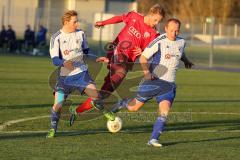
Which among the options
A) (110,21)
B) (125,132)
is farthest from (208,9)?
(125,132)

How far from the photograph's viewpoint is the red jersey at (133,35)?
1256 centimetres

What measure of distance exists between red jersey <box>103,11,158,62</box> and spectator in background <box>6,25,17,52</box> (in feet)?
98.3

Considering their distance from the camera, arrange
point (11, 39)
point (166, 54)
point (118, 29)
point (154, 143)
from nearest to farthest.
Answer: point (154, 143) < point (166, 54) < point (11, 39) < point (118, 29)

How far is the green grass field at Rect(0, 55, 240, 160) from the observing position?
979 centimetres

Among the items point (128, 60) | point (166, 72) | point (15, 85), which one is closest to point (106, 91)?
point (128, 60)

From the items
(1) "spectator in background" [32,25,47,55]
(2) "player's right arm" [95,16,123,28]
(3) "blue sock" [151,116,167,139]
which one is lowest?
(1) "spectator in background" [32,25,47,55]

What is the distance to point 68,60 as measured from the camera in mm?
11336

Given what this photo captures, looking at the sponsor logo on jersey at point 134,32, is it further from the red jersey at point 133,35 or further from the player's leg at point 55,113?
the player's leg at point 55,113

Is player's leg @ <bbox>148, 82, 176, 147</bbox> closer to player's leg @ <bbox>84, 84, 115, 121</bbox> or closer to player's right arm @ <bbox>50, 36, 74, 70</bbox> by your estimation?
Answer: player's leg @ <bbox>84, 84, 115, 121</bbox>

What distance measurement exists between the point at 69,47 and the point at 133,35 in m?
1.64

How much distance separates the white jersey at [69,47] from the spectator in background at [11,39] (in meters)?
31.2

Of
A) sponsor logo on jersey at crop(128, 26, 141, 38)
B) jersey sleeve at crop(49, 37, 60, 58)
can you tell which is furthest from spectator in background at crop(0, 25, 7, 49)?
jersey sleeve at crop(49, 37, 60, 58)

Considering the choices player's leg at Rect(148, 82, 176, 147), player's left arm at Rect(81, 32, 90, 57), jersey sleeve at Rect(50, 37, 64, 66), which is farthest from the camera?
player's left arm at Rect(81, 32, 90, 57)

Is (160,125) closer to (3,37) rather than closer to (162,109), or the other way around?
(162,109)
